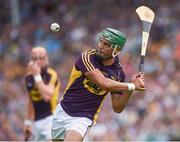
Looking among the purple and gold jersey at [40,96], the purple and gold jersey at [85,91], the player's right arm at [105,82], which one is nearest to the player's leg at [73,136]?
the purple and gold jersey at [85,91]

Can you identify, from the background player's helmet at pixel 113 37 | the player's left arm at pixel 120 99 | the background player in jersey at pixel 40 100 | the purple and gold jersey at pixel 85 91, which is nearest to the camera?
the background player's helmet at pixel 113 37

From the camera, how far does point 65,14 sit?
70.3 feet

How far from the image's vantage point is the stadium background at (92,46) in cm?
1636

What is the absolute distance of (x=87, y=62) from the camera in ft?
32.0

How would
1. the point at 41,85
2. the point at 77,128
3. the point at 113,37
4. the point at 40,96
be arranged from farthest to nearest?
the point at 40,96 < the point at 41,85 < the point at 77,128 < the point at 113,37

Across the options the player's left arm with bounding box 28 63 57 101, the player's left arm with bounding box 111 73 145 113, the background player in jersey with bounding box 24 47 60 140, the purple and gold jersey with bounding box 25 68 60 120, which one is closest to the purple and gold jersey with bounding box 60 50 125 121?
the player's left arm with bounding box 111 73 145 113

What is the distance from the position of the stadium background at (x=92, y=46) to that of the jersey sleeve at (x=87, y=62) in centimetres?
616

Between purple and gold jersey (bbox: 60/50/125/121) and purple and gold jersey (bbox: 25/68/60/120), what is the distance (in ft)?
9.91

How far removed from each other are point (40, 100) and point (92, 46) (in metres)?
6.12

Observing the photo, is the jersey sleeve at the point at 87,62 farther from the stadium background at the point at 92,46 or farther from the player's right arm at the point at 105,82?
the stadium background at the point at 92,46

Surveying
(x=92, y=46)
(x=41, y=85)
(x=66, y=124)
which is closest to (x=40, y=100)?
(x=41, y=85)

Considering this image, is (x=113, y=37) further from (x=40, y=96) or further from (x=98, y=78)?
(x=40, y=96)

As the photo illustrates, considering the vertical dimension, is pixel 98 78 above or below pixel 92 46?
above

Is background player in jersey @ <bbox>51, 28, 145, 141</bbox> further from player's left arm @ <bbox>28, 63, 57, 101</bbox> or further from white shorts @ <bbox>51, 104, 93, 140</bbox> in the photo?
player's left arm @ <bbox>28, 63, 57, 101</bbox>
